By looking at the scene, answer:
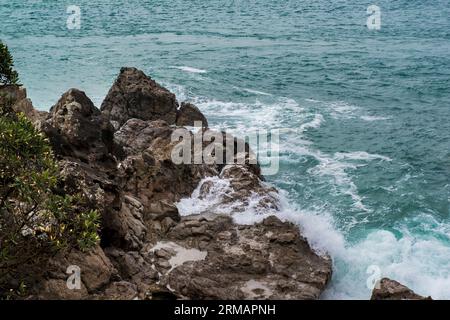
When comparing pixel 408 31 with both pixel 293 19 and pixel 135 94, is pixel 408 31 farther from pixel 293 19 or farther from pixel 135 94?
pixel 135 94

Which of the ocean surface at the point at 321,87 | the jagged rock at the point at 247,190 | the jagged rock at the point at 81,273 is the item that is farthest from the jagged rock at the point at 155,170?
the jagged rock at the point at 81,273

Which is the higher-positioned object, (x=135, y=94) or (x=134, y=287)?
(x=135, y=94)

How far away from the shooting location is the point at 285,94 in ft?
131

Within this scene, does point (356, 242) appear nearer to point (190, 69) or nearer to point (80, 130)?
point (80, 130)

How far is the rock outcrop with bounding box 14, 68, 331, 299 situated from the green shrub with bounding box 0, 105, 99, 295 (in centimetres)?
171

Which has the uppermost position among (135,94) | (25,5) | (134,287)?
(25,5)

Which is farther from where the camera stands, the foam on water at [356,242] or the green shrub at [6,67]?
the foam on water at [356,242]

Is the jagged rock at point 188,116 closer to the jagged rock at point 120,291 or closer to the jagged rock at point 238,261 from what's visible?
the jagged rock at point 238,261

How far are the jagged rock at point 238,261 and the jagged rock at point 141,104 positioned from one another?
12138mm

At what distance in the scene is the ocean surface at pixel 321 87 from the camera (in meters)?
20.9

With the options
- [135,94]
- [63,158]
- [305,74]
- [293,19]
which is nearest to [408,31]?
[293,19]

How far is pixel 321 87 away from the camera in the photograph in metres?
41.2

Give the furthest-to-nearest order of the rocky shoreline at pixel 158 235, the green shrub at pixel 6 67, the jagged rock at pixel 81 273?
the rocky shoreline at pixel 158 235 < the green shrub at pixel 6 67 < the jagged rock at pixel 81 273
